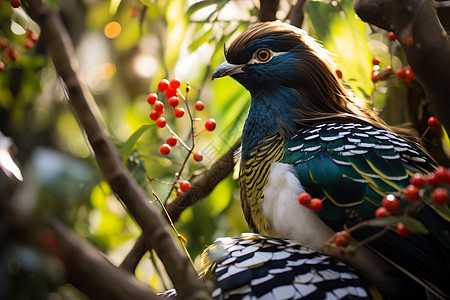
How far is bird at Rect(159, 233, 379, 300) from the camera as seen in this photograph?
1.21 m

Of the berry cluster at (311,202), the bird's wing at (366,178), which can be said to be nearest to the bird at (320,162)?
the bird's wing at (366,178)

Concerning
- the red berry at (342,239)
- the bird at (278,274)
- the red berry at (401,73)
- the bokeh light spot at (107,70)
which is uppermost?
the bokeh light spot at (107,70)

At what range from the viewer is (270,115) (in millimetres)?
1574

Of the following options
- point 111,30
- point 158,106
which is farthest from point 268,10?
point 111,30

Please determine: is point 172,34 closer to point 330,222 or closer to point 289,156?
point 289,156

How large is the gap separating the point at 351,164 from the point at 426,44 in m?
0.34

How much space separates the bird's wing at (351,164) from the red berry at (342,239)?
0.20 meters

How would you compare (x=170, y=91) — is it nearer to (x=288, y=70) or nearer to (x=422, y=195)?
(x=288, y=70)

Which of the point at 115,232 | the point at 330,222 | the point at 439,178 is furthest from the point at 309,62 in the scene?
the point at 115,232

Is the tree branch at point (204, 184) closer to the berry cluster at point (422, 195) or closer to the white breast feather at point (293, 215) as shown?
the white breast feather at point (293, 215)

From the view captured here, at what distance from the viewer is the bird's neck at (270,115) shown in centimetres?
155

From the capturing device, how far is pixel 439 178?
1.03m

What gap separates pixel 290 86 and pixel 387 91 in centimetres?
76

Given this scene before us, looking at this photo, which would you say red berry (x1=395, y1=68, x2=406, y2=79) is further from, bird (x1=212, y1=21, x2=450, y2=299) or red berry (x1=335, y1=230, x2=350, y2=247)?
red berry (x1=335, y1=230, x2=350, y2=247)
